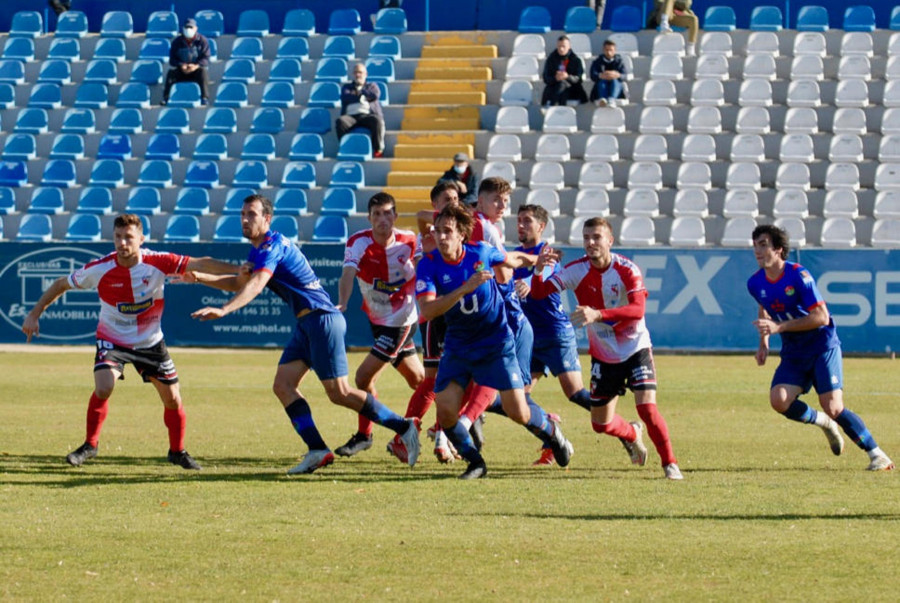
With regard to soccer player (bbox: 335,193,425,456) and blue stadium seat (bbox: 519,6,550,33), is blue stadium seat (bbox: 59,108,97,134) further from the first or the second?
soccer player (bbox: 335,193,425,456)

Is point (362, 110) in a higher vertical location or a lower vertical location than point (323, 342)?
higher

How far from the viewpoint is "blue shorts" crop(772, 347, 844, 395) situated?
11.0 metres

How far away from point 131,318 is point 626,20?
2172cm

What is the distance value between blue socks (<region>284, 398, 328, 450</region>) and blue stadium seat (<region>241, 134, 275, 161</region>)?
1931 centimetres

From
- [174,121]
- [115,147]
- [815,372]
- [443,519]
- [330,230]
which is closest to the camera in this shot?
[443,519]

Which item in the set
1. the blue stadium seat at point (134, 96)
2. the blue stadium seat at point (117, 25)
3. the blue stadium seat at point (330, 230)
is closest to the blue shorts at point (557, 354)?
the blue stadium seat at point (330, 230)

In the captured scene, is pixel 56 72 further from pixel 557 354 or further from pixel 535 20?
pixel 557 354

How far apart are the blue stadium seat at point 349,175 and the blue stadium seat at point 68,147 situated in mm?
6012

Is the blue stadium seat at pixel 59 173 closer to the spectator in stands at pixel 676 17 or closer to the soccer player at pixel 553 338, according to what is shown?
the spectator in stands at pixel 676 17

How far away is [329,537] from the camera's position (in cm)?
786

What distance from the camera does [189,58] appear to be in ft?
98.8

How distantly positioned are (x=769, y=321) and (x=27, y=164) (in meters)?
23.2

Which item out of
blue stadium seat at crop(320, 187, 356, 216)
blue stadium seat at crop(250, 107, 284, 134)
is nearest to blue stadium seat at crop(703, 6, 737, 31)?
blue stadium seat at crop(320, 187, 356, 216)

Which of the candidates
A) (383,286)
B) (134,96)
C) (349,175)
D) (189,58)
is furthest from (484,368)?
(134,96)
